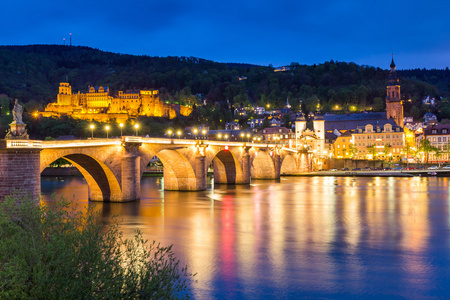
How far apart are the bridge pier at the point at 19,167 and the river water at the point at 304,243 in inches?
A: 213

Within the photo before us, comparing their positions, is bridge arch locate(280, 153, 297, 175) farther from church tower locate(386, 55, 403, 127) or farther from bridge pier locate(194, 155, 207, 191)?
church tower locate(386, 55, 403, 127)

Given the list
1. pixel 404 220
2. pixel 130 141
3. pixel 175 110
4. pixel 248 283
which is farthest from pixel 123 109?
pixel 248 283

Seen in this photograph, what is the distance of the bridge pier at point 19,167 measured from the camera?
21797 mm

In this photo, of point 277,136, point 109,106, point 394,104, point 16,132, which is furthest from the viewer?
point 109,106

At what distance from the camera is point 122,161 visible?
114 ft

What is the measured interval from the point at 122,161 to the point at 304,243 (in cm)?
1681

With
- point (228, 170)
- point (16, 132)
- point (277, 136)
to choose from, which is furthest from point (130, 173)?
point (277, 136)

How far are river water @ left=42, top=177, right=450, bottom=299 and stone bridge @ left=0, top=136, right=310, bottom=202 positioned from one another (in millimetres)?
2128

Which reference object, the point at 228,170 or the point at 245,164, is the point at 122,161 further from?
the point at 228,170

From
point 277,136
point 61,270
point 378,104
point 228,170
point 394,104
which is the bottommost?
point 61,270

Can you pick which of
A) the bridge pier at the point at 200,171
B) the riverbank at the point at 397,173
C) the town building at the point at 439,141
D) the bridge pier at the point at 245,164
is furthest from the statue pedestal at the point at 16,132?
the town building at the point at 439,141

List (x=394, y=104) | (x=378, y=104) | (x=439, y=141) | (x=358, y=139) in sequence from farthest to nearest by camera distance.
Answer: (x=378, y=104), (x=394, y=104), (x=358, y=139), (x=439, y=141)

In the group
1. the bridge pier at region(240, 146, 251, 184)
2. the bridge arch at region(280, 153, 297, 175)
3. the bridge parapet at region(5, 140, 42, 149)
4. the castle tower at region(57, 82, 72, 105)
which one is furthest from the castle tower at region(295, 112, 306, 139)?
the bridge parapet at region(5, 140, 42, 149)

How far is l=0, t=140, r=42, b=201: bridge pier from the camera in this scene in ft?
71.5
